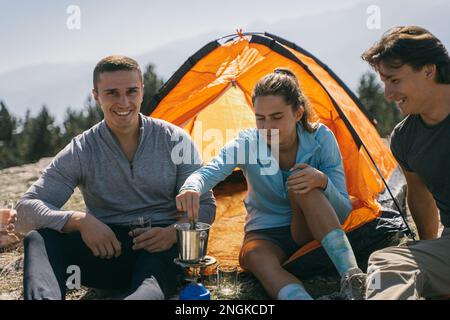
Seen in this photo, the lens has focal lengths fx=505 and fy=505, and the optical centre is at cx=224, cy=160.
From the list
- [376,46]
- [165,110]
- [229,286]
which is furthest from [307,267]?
[165,110]

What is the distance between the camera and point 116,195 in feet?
8.70

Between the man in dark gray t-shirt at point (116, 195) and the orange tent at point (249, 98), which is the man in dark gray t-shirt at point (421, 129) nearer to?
the orange tent at point (249, 98)

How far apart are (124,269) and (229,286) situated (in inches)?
23.0

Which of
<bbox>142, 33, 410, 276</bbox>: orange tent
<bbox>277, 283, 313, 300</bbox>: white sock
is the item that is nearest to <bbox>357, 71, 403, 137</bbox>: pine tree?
<bbox>142, 33, 410, 276</bbox>: orange tent

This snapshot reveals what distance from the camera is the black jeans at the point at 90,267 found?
2.01m

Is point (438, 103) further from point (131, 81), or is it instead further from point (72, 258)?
point (72, 258)

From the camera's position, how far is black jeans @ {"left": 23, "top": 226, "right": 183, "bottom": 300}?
2010mm

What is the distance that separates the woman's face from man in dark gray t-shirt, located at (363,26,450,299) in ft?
1.54

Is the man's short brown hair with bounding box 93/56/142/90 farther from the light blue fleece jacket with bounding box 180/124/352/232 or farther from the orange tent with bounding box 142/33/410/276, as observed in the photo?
the orange tent with bounding box 142/33/410/276

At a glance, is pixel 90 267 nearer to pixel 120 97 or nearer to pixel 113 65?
pixel 120 97

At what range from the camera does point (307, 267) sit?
8.82 feet

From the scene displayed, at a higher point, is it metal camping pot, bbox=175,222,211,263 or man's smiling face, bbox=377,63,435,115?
man's smiling face, bbox=377,63,435,115

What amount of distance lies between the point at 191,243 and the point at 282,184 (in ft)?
2.32

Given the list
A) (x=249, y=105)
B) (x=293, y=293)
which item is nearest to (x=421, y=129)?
(x=293, y=293)
